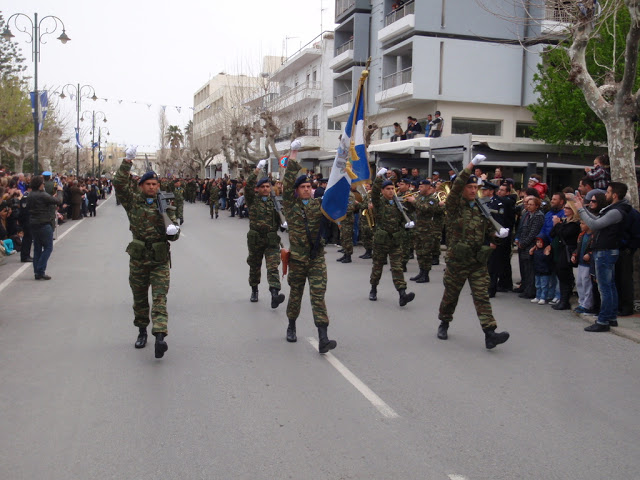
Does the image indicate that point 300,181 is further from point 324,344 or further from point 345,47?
point 345,47

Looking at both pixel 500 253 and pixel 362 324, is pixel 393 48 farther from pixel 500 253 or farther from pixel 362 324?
pixel 362 324

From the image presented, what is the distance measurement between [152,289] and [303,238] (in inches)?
67.1

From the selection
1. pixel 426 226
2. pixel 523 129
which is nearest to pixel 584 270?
pixel 426 226

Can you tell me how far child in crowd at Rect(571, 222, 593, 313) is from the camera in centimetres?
898

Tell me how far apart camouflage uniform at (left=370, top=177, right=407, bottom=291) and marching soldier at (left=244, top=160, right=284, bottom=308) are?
1552 mm

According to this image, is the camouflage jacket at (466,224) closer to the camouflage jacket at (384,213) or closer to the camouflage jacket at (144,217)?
the camouflage jacket at (384,213)

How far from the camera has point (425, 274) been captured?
1216 cm

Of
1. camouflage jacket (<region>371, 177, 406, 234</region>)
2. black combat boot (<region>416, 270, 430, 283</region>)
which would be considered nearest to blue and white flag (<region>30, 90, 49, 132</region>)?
black combat boot (<region>416, 270, 430, 283</region>)

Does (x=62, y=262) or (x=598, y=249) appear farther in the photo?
(x=62, y=262)

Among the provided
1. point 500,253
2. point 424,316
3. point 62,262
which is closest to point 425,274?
point 500,253

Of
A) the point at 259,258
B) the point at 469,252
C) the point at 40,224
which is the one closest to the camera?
the point at 469,252

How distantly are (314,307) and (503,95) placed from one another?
26271 millimetres

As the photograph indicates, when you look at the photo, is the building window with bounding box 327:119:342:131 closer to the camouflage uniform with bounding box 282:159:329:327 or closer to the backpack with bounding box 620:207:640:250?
the backpack with bounding box 620:207:640:250

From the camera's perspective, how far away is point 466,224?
24.4 feet
